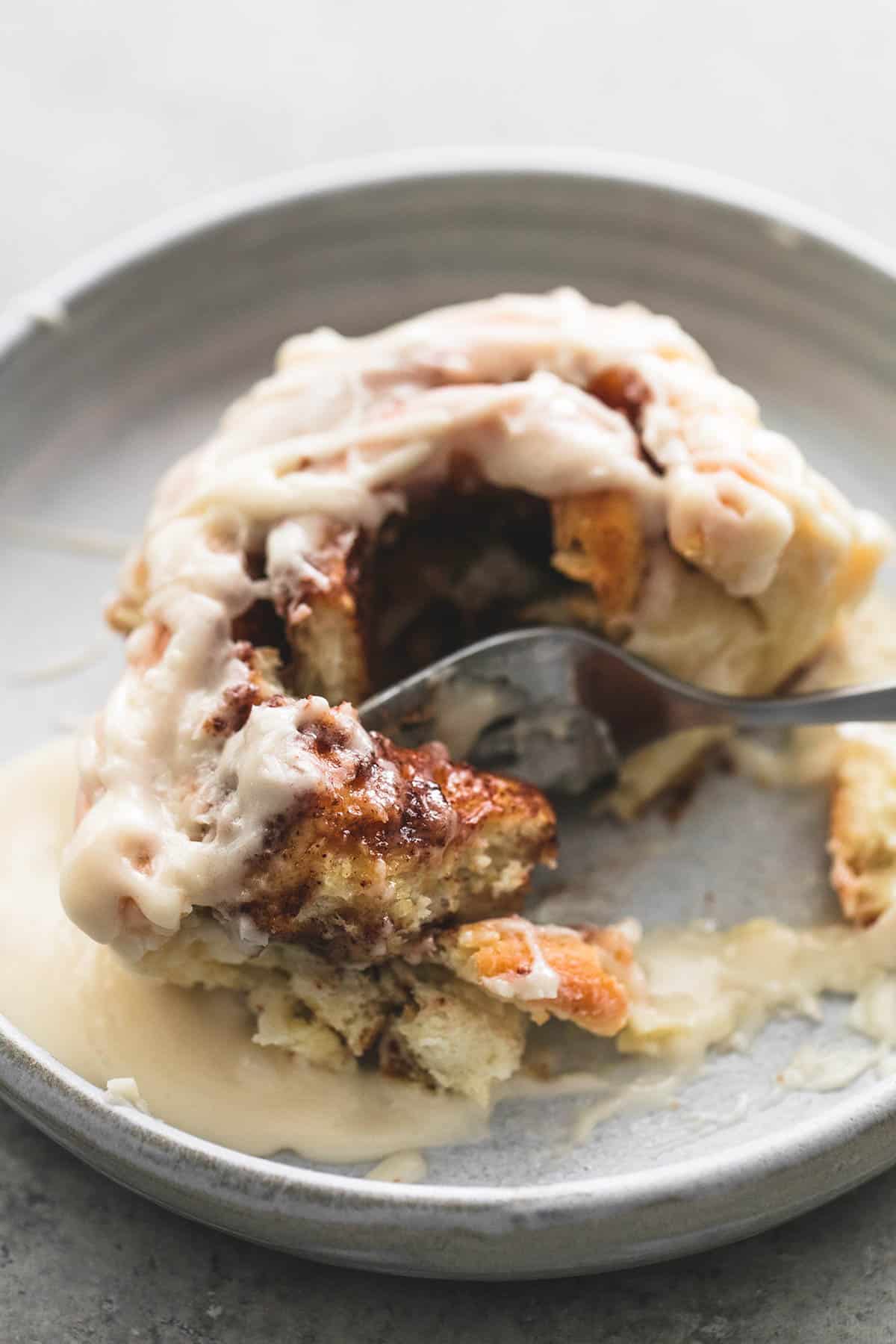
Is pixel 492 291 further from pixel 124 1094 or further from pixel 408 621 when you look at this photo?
pixel 124 1094

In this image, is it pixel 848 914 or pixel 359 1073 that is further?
pixel 848 914

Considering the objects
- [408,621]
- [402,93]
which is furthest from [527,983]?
[402,93]

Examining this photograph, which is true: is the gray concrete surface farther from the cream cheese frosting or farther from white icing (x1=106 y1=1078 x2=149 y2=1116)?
white icing (x1=106 y1=1078 x2=149 y2=1116)

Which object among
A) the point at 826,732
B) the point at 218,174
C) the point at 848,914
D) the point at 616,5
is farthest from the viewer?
the point at 616,5

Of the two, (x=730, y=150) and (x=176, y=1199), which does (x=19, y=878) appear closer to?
(x=176, y=1199)

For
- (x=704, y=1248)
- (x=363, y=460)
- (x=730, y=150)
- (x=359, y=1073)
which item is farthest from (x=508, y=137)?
(x=704, y=1248)

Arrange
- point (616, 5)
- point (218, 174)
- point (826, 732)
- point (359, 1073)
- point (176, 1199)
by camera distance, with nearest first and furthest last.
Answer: point (176, 1199) < point (359, 1073) < point (826, 732) < point (218, 174) < point (616, 5)

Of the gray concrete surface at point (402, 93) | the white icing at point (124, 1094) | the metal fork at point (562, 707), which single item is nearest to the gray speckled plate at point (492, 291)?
the metal fork at point (562, 707)
